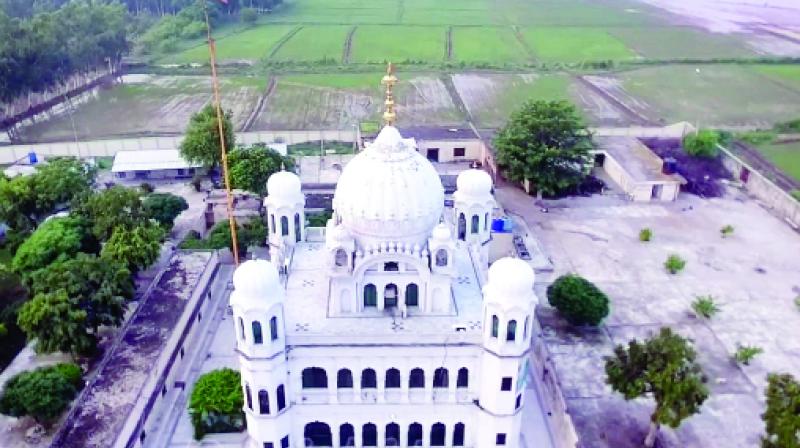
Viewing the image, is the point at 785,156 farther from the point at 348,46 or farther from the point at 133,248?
the point at 348,46

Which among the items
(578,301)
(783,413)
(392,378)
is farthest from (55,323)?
(783,413)

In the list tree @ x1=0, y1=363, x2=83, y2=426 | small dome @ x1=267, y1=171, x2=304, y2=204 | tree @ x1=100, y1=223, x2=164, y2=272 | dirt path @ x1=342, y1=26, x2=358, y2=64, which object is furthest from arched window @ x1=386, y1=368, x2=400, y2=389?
dirt path @ x1=342, y1=26, x2=358, y2=64

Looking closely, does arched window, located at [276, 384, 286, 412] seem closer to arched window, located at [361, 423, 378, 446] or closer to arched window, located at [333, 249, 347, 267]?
arched window, located at [361, 423, 378, 446]

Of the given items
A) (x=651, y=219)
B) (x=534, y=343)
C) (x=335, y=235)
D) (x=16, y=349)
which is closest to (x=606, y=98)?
(x=651, y=219)

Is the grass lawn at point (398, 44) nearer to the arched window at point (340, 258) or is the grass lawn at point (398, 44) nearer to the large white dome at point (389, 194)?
the large white dome at point (389, 194)

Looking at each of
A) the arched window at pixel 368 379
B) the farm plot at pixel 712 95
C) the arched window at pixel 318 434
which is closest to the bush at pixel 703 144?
the farm plot at pixel 712 95

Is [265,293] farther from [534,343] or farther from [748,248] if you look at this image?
[748,248]

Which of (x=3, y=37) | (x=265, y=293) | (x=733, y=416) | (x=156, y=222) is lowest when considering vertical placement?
(x=733, y=416)
